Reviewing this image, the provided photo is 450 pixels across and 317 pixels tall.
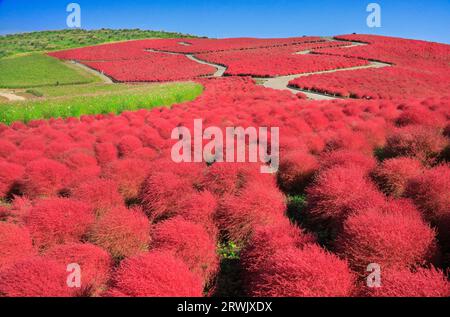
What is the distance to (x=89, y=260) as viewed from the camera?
3973 mm

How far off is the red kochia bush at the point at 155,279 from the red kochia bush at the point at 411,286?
167 centimetres

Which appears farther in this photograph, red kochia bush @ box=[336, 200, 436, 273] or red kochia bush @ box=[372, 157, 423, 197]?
red kochia bush @ box=[372, 157, 423, 197]

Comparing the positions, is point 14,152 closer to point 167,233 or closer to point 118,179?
point 118,179

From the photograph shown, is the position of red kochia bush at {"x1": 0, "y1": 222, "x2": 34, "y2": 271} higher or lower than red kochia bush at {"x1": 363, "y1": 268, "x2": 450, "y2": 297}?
lower

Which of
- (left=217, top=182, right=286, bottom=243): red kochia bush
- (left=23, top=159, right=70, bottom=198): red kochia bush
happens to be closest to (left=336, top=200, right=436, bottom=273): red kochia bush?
(left=217, top=182, right=286, bottom=243): red kochia bush

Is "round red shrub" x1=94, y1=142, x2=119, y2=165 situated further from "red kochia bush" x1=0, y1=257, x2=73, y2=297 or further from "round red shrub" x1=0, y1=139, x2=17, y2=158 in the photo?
"red kochia bush" x1=0, y1=257, x2=73, y2=297

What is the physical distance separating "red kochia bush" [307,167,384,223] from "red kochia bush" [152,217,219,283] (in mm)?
1833

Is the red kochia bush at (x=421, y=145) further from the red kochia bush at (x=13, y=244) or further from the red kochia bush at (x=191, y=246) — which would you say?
the red kochia bush at (x=13, y=244)

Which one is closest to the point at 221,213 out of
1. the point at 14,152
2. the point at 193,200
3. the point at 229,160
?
the point at 193,200

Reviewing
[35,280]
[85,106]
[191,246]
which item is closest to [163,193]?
[191,246]

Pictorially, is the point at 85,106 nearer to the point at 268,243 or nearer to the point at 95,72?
the point at 268,243

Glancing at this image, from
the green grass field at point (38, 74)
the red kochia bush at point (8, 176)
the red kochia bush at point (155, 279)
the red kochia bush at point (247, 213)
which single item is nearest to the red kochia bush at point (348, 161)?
the red kochia bush at point (247, 213)

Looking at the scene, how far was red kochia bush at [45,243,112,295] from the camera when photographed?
12.3 ft
